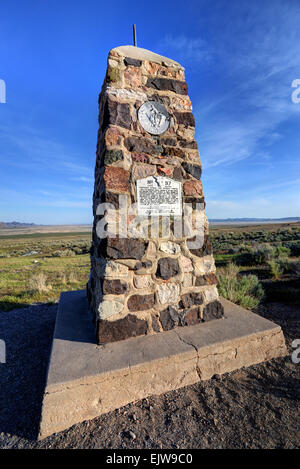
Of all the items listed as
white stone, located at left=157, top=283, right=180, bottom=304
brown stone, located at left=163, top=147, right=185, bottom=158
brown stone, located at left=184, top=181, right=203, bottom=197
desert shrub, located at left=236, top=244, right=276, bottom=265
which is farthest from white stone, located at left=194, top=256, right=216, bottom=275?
desert shrub, located at left=236, top=244, right=276, bottom=265

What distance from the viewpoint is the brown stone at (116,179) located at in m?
2.42

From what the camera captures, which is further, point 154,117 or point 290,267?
point 290,267

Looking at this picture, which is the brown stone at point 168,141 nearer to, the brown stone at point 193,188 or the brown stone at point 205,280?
the brown stone at point 193,188

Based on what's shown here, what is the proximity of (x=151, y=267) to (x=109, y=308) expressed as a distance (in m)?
0.67

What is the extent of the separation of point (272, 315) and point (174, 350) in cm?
296

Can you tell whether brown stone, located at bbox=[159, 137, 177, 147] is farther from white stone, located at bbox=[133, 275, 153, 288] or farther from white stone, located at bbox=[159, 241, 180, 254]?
white stone, located at bbox=[133, 275, 153, 288]

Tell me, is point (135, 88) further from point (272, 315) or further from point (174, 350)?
point (272, 315)

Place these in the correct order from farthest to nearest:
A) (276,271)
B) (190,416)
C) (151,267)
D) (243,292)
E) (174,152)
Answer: (276,271) < (243,292) < (174,152) < (151,267) < (190,416)

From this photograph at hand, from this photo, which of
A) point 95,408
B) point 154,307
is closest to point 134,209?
point 154,307

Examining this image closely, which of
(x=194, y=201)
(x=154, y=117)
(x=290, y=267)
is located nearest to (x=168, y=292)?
(x=194, y=201)

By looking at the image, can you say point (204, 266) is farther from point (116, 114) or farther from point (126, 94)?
point (126, 94)

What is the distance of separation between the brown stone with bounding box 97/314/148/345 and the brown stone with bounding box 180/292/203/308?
569 millimetres

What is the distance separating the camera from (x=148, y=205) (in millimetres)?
2623

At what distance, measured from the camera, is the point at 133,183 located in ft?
8.39
